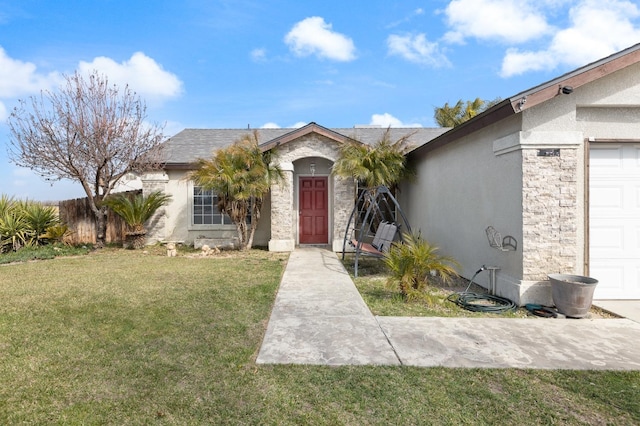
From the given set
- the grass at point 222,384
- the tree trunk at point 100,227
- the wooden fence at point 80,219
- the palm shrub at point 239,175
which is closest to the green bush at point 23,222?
the wooden fence at point 80,219

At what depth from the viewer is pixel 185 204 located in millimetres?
12438

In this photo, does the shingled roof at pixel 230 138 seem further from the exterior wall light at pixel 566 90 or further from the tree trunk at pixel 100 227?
the exterior wall light at pixel 566 90

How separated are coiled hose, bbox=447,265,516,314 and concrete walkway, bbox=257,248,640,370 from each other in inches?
14.1

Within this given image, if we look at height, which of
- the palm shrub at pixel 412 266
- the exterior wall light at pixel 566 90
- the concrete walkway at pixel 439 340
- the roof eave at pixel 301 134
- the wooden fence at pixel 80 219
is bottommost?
the concrete walkway at pixel 439 340

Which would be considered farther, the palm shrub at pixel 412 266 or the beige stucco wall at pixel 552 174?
the palm shrub at pixel 412 266

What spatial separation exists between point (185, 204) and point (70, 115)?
456 centimetres

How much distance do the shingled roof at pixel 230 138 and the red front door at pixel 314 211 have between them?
5.92 feet

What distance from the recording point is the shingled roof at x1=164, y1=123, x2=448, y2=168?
10898 mm

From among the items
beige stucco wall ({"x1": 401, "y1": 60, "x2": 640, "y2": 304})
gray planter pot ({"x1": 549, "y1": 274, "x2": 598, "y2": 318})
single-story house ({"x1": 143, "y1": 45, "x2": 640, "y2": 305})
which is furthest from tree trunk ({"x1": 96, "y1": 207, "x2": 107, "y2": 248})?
gray planter pot ({"x1": 549, "y1": 274, "x2": 598, "y2": 318})

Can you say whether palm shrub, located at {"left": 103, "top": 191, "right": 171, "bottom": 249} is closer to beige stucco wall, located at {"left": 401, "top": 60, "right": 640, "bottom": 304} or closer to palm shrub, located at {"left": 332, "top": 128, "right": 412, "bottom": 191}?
palm shrub, located at {"left": 332, "top": 128, "right": 412, "bottom": 191}

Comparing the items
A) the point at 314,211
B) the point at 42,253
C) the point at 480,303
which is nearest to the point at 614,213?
the point at 480,303

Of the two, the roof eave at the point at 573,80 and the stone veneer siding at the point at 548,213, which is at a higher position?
the roof eave at the point at 573,80

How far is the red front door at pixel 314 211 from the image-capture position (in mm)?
11977

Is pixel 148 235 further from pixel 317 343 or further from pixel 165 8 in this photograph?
pixel 317 343
